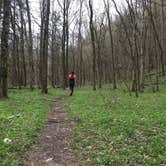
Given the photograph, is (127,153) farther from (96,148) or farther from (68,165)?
(68,165)

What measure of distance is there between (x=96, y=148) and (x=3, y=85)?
1224 centimetres

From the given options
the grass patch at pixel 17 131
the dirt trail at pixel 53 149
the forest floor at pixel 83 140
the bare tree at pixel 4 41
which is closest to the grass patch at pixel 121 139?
the forest floor at pixel 83 140

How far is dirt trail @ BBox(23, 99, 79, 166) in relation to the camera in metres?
6.67

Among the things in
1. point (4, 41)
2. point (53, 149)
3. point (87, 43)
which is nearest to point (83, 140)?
point (53, 149)

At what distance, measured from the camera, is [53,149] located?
7672mm

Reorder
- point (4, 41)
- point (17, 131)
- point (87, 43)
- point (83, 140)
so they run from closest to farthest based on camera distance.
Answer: point (83, 140)
point (17, 131)
point (4, 41)
point (87, 43)

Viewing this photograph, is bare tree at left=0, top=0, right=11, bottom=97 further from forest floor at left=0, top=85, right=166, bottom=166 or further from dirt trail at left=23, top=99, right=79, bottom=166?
dirt trail at left=23, top=99, right=79, bottom=166

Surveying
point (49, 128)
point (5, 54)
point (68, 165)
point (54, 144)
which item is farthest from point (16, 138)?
point (5, 54)

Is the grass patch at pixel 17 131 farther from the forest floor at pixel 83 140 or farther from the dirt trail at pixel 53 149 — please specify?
the dirt trail at pixel 53 149

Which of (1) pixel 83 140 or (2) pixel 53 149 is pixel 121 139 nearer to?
(1) pixel 83 140

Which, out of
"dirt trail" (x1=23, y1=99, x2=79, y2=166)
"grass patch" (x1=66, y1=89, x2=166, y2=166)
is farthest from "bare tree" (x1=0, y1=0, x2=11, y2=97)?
"dirt trail" (x1=23, y1=99, x2=79, y2=166)

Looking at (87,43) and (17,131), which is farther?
(87,43)

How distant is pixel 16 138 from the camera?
842 cm

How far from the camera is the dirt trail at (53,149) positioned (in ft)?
21.9
